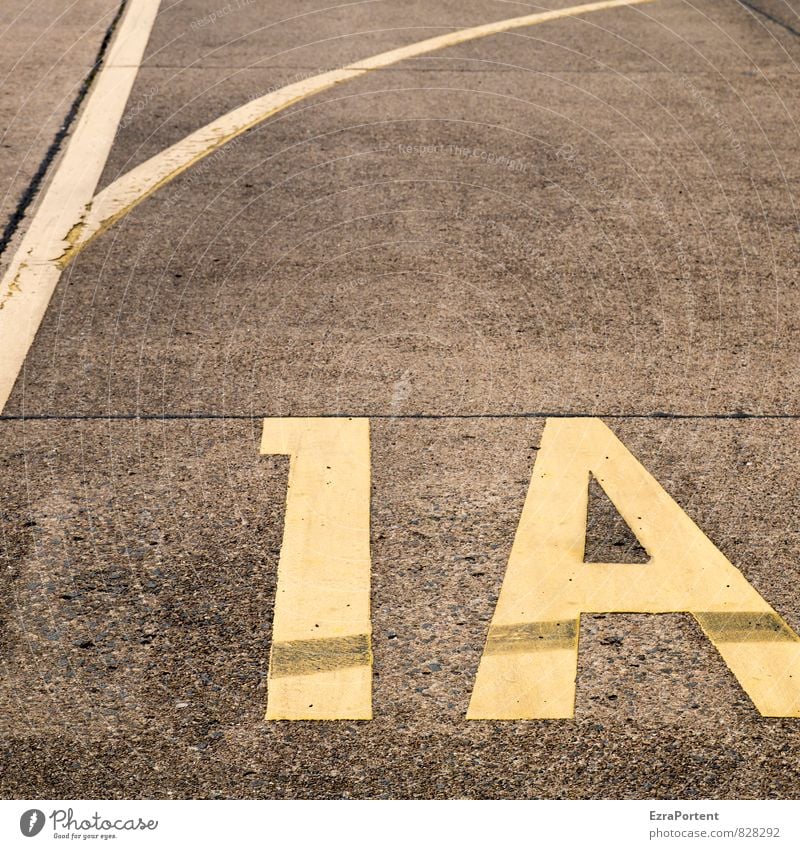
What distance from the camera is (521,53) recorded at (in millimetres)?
10406

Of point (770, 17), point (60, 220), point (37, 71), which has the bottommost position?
point (770, 17)

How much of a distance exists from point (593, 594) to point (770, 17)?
9.63 m

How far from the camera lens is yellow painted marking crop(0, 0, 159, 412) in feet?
19.4

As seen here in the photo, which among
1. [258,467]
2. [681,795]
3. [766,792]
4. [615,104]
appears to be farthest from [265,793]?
[615,104]

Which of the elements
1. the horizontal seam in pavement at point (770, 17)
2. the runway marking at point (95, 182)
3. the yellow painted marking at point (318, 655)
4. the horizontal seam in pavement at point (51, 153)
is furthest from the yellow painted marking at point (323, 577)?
the horizontal seam in pavement at point (770, 17)

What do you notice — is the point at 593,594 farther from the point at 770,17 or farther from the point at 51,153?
the point at 770,17

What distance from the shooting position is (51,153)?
8.23 metres

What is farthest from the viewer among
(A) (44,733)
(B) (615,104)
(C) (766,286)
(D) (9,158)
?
(B) (615,104)

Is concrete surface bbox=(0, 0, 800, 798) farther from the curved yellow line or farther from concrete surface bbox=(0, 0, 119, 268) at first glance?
concrete surface bbox=(0, 0, 119, 268)

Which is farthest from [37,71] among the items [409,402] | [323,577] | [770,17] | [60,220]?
[323,577]

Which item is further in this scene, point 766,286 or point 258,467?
point 766,286

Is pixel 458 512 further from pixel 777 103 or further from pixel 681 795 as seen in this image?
pixel 777 103

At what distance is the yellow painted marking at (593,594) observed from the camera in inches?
145

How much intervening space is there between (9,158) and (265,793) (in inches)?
238
